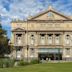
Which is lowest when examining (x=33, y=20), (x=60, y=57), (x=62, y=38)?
(x=60, y=57)

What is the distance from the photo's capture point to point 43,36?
79062 millimetres

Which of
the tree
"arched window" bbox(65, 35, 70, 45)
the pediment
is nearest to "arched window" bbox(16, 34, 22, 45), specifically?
the pediment

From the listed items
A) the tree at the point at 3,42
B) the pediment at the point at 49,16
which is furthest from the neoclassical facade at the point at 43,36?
the tree at the point at 3,42

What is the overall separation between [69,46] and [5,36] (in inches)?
817

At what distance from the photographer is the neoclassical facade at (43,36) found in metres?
77.8

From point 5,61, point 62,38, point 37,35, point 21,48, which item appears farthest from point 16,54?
point 5,61

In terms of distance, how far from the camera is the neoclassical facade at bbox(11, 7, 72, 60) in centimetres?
7781

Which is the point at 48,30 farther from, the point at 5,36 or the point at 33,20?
the point at 5,36

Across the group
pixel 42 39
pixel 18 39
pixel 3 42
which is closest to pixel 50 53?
pixel 42 39

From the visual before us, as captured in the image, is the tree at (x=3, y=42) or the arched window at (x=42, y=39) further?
the arched window at (x=42, y=39)

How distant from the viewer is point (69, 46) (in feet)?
254

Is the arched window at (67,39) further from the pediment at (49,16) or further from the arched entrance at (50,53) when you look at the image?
the pediment at (49,16)


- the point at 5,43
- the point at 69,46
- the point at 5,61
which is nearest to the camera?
the point at 5,61

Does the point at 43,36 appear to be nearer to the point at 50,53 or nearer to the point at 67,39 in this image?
the point at 50,53
